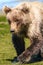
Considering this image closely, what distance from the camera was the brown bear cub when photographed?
7.90 m

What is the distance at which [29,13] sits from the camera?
319 inches

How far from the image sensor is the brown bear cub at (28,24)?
7.90 m

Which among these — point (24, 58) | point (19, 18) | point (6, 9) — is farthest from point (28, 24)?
point (24, 58)

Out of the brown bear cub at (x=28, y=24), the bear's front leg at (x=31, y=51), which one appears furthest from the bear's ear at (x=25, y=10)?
the bear's front leg at (x=31, y=51)

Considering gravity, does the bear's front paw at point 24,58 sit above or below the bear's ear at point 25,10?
below

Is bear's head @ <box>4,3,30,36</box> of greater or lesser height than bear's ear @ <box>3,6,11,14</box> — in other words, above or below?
below

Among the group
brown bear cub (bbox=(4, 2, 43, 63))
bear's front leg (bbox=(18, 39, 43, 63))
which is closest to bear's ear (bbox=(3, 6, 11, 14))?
brown bear cub (bbox=(4, 2, 43, 63))

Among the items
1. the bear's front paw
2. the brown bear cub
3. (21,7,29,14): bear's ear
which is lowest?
the bear's front paw

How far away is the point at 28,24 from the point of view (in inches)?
319

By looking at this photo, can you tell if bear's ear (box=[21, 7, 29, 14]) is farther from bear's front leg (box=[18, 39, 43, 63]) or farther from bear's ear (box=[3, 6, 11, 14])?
bear's front leg (box=[18, 39, 43, 63])

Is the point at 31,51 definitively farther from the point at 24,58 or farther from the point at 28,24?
the point at 28,24

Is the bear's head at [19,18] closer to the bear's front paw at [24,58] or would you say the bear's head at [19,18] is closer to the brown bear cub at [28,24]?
the brown bear cub at [28,24]

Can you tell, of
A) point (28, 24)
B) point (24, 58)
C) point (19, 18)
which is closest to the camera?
point (24, 58)

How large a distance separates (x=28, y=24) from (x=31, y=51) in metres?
0.62
